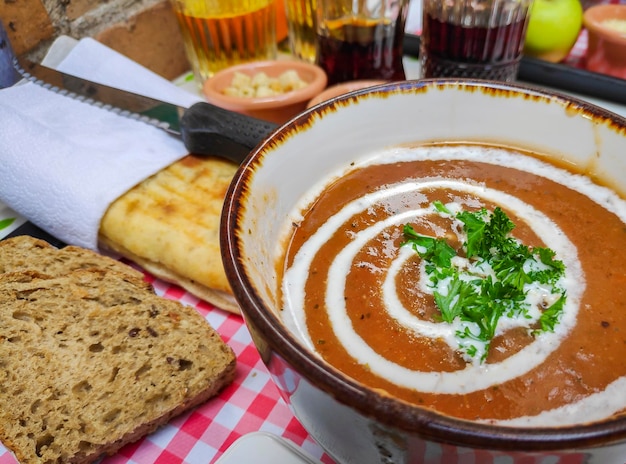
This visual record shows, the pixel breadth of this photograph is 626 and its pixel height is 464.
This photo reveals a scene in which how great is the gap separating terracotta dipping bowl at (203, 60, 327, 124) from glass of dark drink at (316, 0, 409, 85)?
92 mm

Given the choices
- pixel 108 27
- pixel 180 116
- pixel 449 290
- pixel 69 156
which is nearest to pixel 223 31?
pixel 108 27

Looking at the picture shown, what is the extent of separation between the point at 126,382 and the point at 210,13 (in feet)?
5.00

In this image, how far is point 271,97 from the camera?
1.93 meters

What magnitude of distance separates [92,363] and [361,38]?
4.68ft

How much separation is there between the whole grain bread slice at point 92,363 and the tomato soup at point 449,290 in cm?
37

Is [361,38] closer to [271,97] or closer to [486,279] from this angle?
[271,97]

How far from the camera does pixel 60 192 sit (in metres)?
1.62

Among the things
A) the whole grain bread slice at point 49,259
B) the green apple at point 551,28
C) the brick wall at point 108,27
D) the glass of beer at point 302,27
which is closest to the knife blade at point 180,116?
the brick wall at point 108,27

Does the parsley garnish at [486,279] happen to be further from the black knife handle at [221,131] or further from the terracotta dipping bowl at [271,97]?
the terracotta dipping bowl at [271,97]

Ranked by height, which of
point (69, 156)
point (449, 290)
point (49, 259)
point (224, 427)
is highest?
point (449, 290)

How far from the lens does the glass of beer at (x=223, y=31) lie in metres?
2.24

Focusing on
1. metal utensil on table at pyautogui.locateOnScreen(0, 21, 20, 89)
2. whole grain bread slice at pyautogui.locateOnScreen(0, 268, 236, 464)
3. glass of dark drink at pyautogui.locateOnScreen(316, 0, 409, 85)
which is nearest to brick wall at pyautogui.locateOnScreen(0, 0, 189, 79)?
metal utensil on table at pyautogui.locateOnScreen(0, 21, 20, 89)

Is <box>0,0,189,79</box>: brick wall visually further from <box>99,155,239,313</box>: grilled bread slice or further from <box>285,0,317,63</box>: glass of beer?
<box>99,155,239,313</box>: grilled bread slice

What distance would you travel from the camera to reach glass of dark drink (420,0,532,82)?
1899mm
